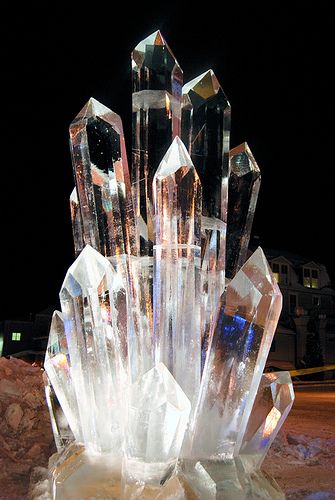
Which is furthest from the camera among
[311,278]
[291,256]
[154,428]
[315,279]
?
[291,256]

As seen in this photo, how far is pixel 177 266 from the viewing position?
281 cm

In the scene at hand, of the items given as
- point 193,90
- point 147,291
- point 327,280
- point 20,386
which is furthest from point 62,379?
point 327,280

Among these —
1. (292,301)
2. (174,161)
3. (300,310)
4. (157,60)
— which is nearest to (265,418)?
(174,161)

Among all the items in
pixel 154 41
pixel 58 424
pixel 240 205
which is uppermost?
pixel 154 41

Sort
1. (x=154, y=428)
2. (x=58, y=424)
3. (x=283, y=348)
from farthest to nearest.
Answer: (x=283, y=348) < (x=58, y=424) < (x=154, y=428)

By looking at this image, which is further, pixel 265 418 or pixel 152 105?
pixel 152 105

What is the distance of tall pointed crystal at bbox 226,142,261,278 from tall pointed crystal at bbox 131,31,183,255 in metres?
0.62

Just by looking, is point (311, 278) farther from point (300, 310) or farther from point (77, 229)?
point (77, 229)

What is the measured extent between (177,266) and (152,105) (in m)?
1.07

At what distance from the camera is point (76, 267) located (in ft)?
9.00

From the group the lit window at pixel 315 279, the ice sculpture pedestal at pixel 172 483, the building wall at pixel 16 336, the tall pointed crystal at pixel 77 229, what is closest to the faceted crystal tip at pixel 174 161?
the tall pointed crystal at pixel 77 229

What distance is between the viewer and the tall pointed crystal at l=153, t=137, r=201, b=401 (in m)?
2.73

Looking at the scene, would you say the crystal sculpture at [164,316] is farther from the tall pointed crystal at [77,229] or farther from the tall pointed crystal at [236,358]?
the tall pointed crystal at [77,229]

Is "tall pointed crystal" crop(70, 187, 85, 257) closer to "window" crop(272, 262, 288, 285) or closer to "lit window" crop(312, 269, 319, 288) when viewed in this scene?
"window" crop(272, 262, 288, 285)
